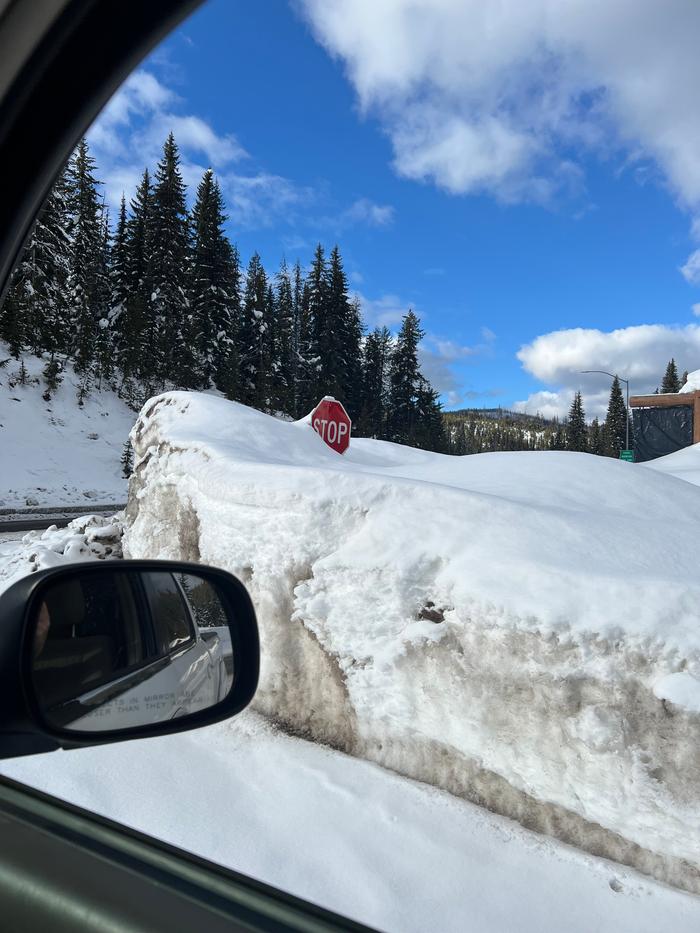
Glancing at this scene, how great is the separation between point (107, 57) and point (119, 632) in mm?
1317

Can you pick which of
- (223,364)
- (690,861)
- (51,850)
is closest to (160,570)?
(51,850)

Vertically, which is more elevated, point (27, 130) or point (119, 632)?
point (27, 130)

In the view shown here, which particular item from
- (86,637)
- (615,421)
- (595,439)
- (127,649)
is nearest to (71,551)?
(127,649)

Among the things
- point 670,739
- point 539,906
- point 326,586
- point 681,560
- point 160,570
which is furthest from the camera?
point 326,586

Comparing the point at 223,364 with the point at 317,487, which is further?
the point at 223,364

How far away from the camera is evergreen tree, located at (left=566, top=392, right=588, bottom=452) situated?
8538 centimetres

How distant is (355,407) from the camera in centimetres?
5584

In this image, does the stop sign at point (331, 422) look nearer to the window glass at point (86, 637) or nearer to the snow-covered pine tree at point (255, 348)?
the window glass at point (86, 637)

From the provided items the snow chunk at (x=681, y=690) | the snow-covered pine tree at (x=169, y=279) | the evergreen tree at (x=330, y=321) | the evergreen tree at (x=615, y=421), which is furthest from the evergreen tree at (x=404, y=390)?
the snow chunk at (x=681, y=690)

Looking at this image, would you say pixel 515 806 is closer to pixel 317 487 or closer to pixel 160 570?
pixel 317 487

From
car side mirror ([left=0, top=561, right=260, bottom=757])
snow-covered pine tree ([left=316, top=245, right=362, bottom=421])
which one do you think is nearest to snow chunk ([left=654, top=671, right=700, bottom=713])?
car side mirror ([left=0, top=561, right=260, bottom=757])

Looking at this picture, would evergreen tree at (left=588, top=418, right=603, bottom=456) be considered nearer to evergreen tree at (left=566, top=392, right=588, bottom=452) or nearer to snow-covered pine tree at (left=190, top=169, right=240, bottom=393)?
evergreen tree at (left=566, top=392, right=588, bottom=452)

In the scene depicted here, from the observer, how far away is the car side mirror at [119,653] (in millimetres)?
1088

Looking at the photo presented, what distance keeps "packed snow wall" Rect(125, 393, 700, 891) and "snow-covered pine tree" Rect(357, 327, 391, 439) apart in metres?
49.6
